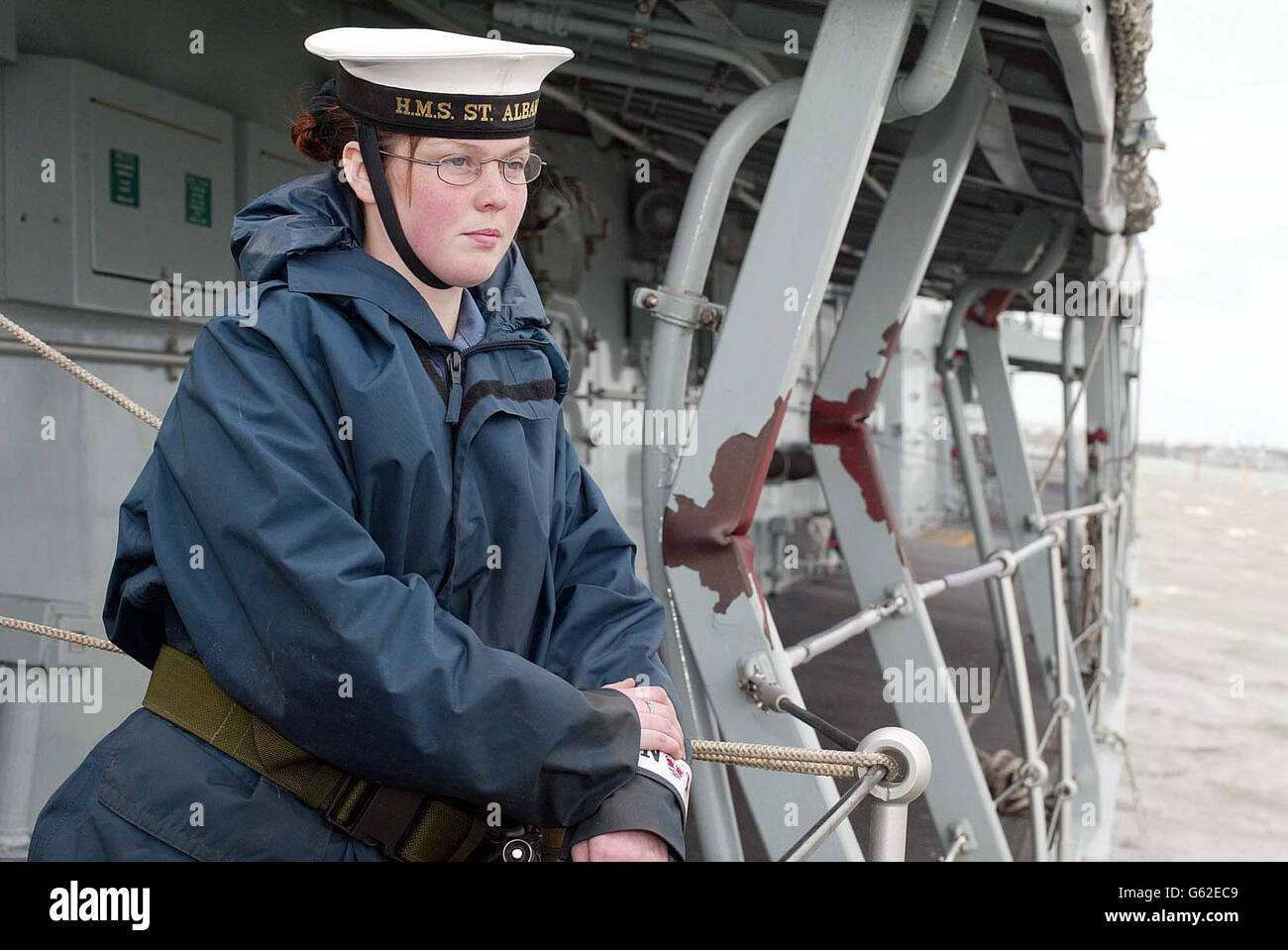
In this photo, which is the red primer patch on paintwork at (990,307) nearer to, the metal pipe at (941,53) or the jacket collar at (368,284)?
the metal pipe at (941,53)

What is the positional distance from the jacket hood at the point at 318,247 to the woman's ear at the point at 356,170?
37mm

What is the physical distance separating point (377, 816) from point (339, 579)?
0.29 meters

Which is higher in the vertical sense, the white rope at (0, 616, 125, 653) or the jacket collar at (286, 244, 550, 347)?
the jacket collar at (286, 244, 550, 347)

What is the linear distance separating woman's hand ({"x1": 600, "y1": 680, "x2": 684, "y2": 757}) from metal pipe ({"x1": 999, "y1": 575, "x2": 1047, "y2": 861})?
2395 mm

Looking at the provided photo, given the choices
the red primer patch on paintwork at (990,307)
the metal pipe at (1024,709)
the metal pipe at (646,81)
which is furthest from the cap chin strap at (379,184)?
the red primer patch on paintwork at (990,307)

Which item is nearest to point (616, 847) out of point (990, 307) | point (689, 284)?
point (689, 284)

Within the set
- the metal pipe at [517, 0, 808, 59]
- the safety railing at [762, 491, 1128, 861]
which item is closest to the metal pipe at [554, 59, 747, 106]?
the metal pipe at [517, 0, 808, 59]

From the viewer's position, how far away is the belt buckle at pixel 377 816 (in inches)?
43.1

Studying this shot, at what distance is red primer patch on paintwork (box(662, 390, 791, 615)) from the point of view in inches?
73.4

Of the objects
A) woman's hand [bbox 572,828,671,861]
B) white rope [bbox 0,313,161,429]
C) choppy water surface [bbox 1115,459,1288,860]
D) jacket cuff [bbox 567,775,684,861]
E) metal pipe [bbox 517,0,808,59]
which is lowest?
choppy water surface [bbox 1115,459,1288,860]

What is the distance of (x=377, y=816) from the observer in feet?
3.60

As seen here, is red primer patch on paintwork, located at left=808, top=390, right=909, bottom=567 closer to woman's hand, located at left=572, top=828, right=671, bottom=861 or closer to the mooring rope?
the mooring rope
